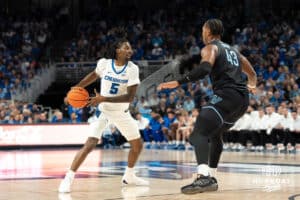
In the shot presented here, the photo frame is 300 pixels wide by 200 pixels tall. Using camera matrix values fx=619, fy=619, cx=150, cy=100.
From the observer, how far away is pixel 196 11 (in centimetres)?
3158

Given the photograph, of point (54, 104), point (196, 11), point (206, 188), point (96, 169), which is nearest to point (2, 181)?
point (96, 169)

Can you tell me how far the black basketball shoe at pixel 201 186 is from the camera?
710cm

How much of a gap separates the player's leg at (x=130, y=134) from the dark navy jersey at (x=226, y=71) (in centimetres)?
130

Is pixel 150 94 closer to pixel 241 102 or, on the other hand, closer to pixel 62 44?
pixel 62 44

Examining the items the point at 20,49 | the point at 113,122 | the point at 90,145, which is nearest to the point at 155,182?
the point at 113,122

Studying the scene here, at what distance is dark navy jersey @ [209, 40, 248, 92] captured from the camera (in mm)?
7430

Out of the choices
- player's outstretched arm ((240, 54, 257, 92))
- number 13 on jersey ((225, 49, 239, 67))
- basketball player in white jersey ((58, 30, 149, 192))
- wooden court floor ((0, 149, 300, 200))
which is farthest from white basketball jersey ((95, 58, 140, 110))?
player's outstretched arm ((240, 54, 257, 92))

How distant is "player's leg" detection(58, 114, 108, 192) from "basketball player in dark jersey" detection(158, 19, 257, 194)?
127 cm

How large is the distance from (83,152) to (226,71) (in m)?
2.07

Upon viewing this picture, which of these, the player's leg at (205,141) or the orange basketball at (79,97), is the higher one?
the orange basketball at (79,97)

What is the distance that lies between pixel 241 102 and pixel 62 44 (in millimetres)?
25617

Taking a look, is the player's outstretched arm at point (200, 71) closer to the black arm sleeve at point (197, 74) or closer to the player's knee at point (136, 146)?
the black arm sleeve at point (197, 74)

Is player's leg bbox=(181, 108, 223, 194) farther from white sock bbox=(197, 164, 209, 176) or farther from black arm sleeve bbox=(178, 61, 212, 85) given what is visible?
black arm sleeve bbox=(178, 61, 212, 85)

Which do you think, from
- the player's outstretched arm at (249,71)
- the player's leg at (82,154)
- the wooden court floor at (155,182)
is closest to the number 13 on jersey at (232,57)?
the player's outstretched arm at (249,71)
